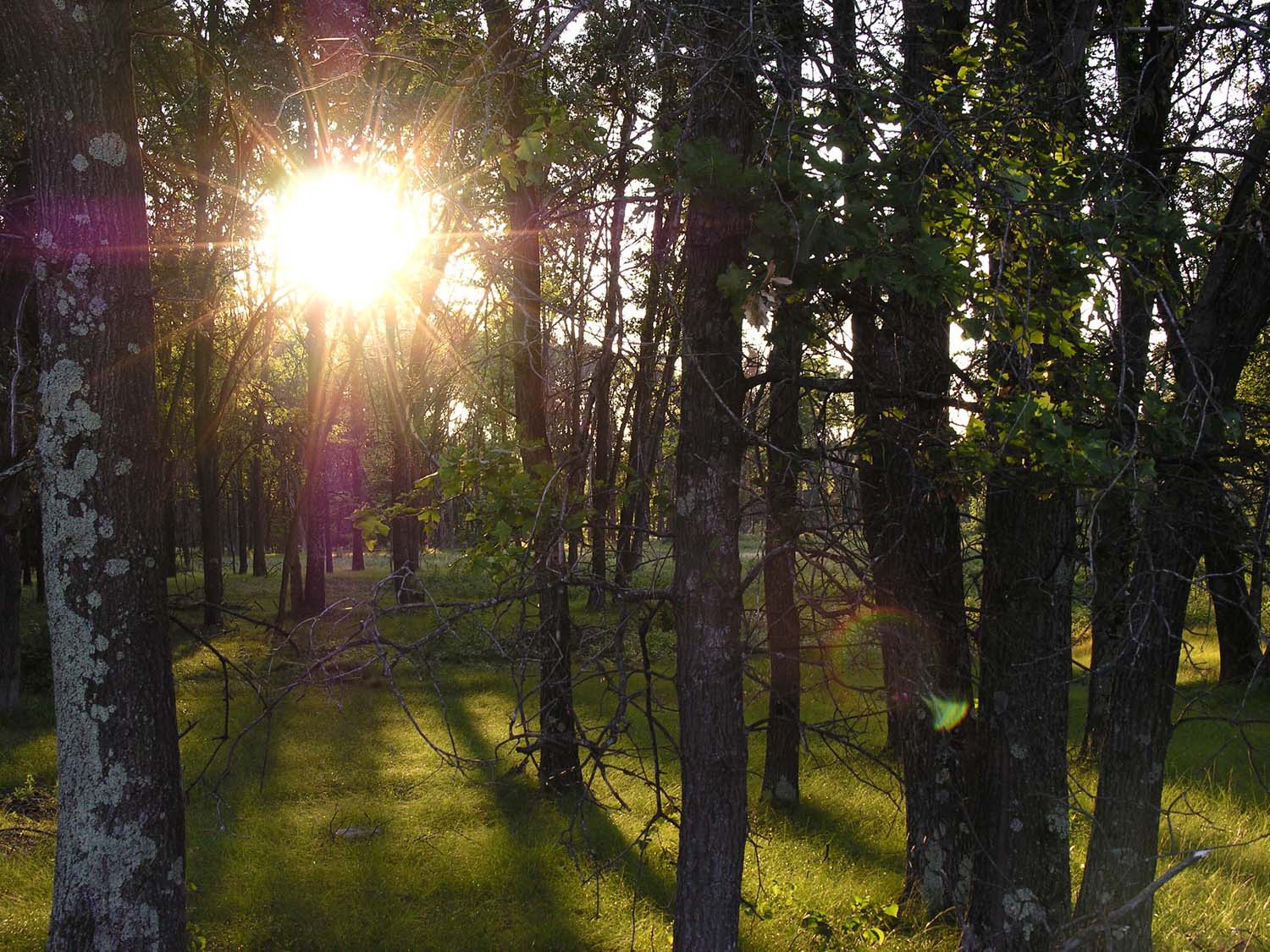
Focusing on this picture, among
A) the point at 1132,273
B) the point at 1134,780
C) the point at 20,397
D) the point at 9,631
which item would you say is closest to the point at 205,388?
the point at 9,631

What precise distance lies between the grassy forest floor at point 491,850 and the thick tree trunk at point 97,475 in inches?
22.1

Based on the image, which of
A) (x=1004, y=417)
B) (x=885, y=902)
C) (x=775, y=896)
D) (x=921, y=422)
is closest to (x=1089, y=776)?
(x=885, y=902)

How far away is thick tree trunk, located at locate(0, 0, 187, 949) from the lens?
4.33 meters

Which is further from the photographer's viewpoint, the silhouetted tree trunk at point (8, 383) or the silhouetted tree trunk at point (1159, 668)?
the silhouetted tree trunk at point (8, 383)

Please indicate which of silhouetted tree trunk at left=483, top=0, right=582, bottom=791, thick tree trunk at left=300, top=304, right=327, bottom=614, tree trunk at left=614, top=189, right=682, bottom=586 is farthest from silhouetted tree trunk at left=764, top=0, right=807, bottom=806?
thick tree trunk at left=300, top=304, right=327, bottom=614

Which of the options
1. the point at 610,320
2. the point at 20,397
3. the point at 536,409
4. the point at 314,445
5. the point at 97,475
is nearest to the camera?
the point at 610,320

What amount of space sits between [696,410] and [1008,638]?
251 cm

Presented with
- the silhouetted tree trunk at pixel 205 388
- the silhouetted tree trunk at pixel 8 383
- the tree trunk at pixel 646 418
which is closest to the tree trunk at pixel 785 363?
the tree trunk at pixel 646 418

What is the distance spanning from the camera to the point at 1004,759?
5.30m

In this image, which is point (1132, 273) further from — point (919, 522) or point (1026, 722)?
point (1026, 722)

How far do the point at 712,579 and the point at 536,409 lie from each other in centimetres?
634

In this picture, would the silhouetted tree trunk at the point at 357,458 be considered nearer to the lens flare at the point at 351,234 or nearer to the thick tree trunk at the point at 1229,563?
the lens flare at the point at 351,234

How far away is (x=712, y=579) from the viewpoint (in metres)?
3.81

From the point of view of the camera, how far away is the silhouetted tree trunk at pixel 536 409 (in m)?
3.75
